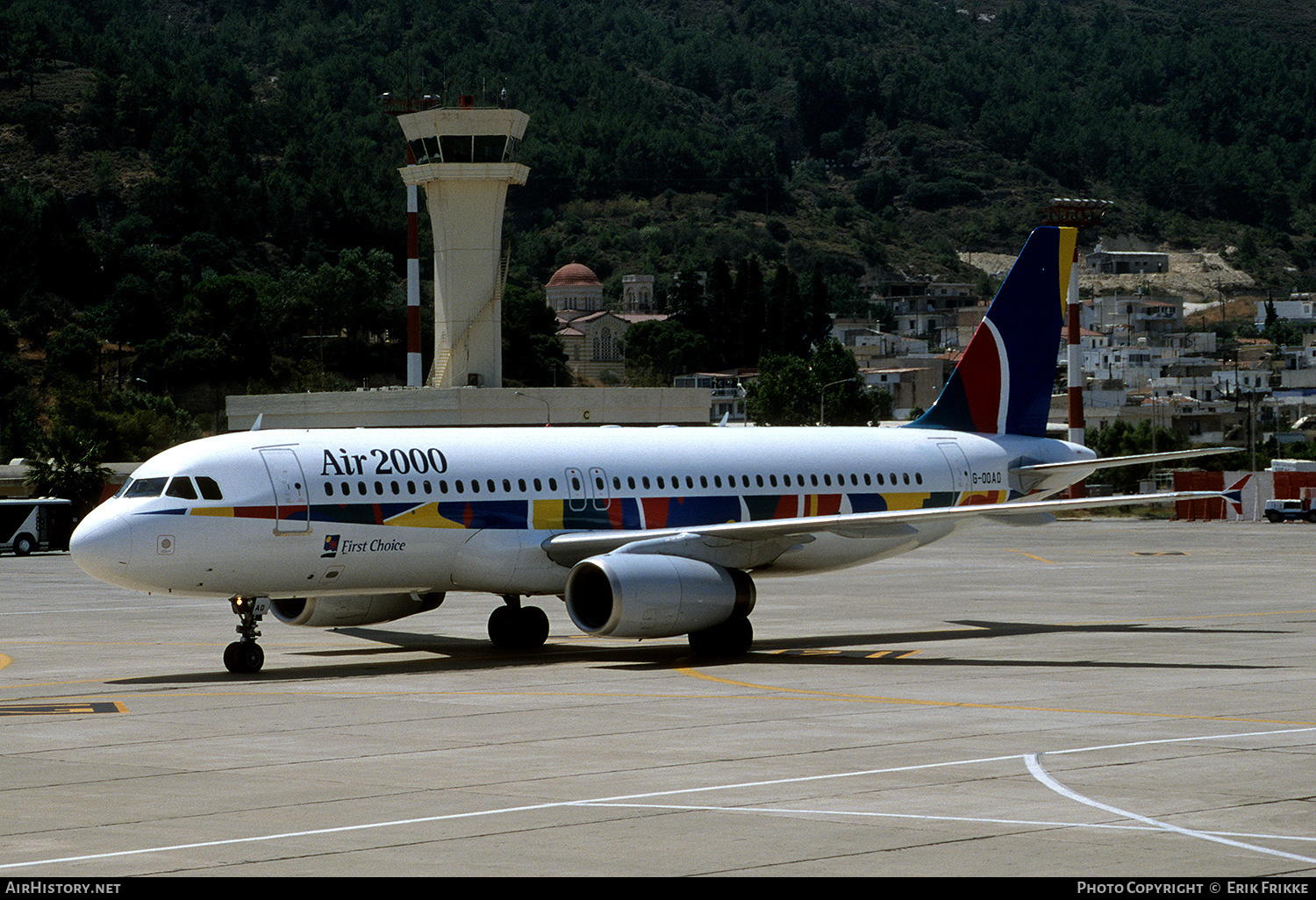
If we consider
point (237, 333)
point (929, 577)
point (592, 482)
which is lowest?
point (929, 577)

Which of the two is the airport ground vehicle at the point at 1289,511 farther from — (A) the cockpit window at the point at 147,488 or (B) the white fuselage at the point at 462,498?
(A) the cockpit window at the point at 147,488

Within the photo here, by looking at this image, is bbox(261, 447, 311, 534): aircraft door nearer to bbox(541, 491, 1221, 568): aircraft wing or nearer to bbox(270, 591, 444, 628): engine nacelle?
bbox(270, 591, 444, 628): engine nacelle

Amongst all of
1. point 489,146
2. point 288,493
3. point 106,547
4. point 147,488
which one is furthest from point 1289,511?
point 106,547

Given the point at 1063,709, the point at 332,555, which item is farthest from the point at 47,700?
the point at 1063,709

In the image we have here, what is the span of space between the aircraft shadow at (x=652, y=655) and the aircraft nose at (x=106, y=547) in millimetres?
2194

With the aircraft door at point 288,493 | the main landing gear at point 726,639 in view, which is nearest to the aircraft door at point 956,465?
the main landing gear at point 726,639

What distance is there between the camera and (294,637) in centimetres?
3544

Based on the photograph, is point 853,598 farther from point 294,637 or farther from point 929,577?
point 294,637

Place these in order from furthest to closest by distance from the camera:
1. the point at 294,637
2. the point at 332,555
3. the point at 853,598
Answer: the point at 853,598 → the point at 294,637 → the point at 332,555

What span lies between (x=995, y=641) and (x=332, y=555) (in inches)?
520

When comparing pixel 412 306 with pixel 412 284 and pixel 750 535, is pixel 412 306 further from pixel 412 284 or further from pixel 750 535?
pixel 750 535

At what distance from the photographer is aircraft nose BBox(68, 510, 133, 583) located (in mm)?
26219

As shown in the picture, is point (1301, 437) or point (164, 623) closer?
point (164, 623)

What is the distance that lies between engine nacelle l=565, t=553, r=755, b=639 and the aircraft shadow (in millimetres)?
910
